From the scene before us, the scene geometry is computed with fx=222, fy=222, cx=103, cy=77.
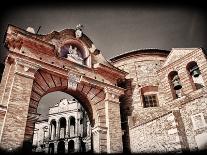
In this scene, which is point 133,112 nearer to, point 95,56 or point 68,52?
point 95,56

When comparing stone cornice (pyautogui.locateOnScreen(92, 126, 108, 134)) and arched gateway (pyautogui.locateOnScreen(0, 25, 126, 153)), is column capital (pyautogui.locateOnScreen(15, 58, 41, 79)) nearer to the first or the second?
arched gateway (pyautogui.locateOnScreen(0, 25, 126, 153))

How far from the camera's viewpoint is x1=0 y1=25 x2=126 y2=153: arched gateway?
955 cm

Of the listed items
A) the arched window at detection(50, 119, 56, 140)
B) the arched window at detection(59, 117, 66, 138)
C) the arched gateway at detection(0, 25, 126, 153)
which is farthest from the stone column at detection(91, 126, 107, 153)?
the arched window at detection(59, 117, 66, 138)

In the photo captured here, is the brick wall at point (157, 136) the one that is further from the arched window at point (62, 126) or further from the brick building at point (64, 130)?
the arched window at point (62, 126)

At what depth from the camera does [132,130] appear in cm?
1348

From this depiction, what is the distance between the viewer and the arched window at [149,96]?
15.3m

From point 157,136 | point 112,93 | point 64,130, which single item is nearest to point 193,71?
point 157,136

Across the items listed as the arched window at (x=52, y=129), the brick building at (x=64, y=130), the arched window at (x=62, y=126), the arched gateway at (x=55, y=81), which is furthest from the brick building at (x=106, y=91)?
the arched window at (x=52, y=129)

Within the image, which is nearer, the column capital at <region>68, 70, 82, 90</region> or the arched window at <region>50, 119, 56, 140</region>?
the column capital at <region>68, 70, 82, 90</region>

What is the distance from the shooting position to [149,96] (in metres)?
15.7

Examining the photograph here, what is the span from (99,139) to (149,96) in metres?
5.64

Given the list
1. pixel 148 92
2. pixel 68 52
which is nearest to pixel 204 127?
pixel 148 92

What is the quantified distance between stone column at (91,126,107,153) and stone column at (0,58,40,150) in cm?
401

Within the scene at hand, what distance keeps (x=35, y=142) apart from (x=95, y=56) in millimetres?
29769
